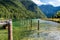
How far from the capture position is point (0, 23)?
7461mm

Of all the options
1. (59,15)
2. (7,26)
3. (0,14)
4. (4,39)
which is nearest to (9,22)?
(7,26)

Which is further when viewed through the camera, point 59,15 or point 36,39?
point 59,15

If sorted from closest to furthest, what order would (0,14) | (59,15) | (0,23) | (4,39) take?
(0,23) < (4,39) < (59,15) < (0,14)

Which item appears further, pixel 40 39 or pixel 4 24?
pixel 40 39

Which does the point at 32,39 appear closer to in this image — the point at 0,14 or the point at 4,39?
the point at 4,39

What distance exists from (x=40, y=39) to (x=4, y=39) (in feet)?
16.0

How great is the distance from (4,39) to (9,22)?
14929 mm

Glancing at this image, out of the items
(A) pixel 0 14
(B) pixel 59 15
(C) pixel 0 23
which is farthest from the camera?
(A) pixel 0 14

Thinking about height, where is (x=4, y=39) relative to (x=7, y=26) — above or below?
below

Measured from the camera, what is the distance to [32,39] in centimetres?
2344

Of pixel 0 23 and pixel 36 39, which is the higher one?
pixel 0 23

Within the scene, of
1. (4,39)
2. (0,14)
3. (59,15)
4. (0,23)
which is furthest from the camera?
(0,14)

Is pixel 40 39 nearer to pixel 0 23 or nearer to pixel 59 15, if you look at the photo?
pixel 0 23

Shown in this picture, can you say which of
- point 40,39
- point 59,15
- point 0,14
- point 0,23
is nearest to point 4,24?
point 0,23
